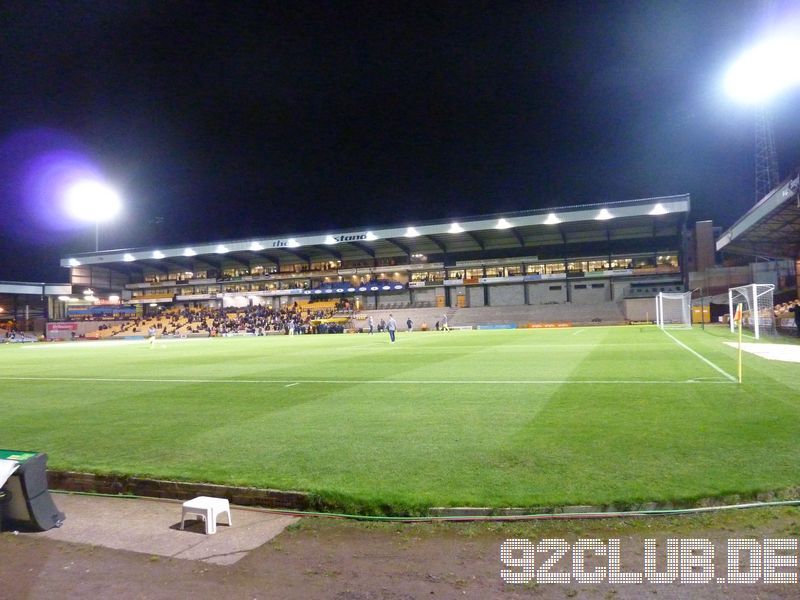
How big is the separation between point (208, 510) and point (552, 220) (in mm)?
62222

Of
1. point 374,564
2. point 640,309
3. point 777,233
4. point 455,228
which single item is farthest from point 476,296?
point 374,564

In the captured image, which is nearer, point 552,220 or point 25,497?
point 25,497

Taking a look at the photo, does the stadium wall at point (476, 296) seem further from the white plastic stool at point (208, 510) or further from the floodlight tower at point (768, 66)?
the white plastic stool at point (208, 510)

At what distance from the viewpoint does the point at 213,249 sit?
78.7 m

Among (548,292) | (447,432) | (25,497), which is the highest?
(548,292)

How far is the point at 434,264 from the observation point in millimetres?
77875

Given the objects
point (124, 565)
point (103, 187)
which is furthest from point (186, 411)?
point (103, 187)

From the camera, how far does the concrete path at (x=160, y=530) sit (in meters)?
4.62

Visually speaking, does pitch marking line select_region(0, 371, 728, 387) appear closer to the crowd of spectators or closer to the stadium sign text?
the crowd of spectators

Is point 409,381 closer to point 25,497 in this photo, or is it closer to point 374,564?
point 25,497

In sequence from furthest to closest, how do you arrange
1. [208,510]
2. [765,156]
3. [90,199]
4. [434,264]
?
1. [765,156]
2. [434,264]
3. [90,199]
4. [208,510]

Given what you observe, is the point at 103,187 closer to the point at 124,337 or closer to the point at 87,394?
the point at 124,337

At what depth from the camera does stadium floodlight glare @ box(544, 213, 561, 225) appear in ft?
205

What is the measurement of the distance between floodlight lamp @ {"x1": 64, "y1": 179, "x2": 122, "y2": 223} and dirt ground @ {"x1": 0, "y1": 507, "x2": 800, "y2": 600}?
63.8 m
